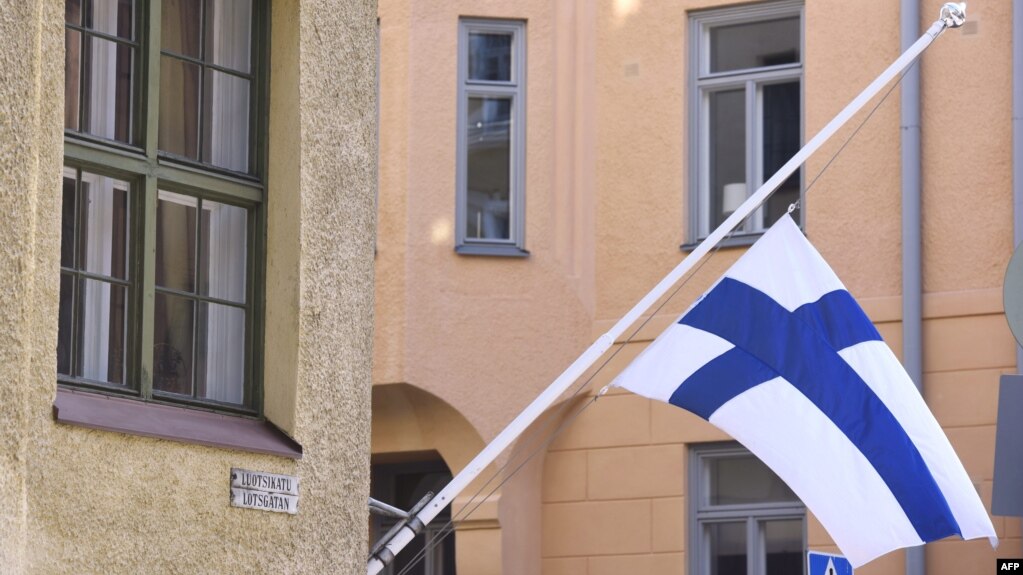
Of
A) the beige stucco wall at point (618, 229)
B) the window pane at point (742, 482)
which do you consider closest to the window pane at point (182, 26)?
the beige stucco wall at point (618, 229)

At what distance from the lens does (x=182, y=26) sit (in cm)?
939

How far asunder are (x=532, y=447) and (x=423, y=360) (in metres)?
1.18

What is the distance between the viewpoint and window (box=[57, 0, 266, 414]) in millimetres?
8766

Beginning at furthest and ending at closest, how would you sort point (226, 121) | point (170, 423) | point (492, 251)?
point (492, 251) → point (226, 121) → point (170, 423)

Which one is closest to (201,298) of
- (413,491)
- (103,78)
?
(103,78)

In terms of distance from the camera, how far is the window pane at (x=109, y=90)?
8.88 metres

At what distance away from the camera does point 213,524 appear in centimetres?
888

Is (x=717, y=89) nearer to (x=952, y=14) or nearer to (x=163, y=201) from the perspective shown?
(x=952, y=14)

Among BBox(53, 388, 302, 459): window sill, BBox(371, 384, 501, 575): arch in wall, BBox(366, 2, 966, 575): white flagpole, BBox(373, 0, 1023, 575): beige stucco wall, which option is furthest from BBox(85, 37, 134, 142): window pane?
BBox(371, 384, 501, 575): arch in wall

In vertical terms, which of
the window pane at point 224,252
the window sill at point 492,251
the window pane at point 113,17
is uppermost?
the window pane at point 113,17

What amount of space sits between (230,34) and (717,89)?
7.63 metres

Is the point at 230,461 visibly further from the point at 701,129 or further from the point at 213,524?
the point at 701,129

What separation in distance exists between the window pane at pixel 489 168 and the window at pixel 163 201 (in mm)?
6973

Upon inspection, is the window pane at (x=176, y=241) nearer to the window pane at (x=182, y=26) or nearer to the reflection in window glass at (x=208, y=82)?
the reflection in window glass at (x=208, y=82)
